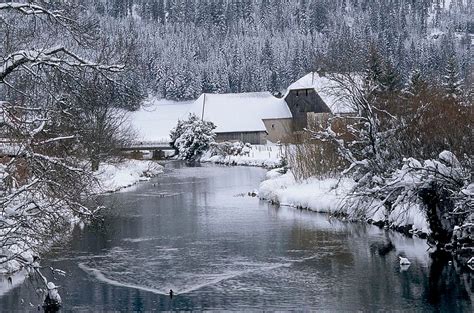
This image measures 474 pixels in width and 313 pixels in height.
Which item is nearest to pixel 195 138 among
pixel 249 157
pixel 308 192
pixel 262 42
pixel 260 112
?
pixel 249 157

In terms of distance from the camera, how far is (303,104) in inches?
2670

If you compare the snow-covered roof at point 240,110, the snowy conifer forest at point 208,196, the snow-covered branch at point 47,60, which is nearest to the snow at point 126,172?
the snowy conifer forest at point 208,196

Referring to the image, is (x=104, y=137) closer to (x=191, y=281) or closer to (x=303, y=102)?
(x=191, y=281)

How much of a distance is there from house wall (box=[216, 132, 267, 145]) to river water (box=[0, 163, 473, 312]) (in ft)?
138

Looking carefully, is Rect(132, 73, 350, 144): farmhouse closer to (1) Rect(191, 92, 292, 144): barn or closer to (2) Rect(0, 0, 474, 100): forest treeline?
(1) Rect(191, 92, 292, 144): barn

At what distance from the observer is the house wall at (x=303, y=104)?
66.4 metres

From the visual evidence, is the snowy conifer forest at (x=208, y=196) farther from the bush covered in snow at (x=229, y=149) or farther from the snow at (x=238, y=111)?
the snow at (x=238, y=111)

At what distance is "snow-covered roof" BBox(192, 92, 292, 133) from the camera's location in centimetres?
6900

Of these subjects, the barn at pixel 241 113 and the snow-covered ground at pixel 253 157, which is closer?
the snow-covered ground at pixel 253 157

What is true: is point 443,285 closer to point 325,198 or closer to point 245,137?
point 325,198

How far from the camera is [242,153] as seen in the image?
60.0 m

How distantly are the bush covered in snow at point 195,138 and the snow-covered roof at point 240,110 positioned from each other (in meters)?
3.91

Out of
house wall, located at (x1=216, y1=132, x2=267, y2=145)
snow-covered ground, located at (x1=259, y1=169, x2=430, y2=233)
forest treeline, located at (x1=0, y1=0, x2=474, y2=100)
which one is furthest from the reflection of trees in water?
house wall, located at (x1=216, y1=132, x2=267, y2=145)

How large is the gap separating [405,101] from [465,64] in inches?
3366
